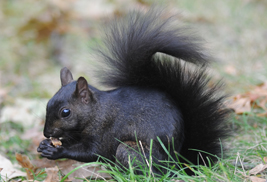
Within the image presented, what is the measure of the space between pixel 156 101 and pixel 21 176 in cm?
106

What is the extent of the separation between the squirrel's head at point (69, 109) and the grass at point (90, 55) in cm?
90

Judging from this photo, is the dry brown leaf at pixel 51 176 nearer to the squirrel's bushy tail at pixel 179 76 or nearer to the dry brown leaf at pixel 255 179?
the squirrel's bushy tail at pixel 179 76

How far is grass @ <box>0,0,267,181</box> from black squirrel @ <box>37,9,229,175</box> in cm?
56

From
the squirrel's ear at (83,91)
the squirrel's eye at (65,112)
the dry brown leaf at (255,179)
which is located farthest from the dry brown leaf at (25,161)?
the dry brown leaf at (255,179)

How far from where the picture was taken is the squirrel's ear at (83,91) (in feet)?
7.41

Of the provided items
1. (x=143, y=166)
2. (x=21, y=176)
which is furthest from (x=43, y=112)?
(x=143, y=166)

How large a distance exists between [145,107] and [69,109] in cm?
47

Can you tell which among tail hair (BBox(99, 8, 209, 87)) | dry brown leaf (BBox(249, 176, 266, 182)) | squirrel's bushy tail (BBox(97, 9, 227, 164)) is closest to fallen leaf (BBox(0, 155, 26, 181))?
tail hair (BBox(99, 8, 209, 87))

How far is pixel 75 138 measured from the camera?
2.36 m

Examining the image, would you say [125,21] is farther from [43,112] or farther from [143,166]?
[43,112]

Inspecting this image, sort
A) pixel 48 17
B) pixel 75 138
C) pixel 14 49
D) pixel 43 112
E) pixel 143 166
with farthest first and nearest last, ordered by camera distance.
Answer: pixel 14 49
pixel 48 17
pixel 43 112
pixel 75 138
pixel 143 166

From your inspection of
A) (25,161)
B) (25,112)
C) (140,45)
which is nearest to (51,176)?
(25,161)

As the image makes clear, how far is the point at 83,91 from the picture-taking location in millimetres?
2299

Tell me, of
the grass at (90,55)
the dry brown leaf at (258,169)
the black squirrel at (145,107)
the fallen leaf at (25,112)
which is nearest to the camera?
the dry brown leaf at (258,169)
